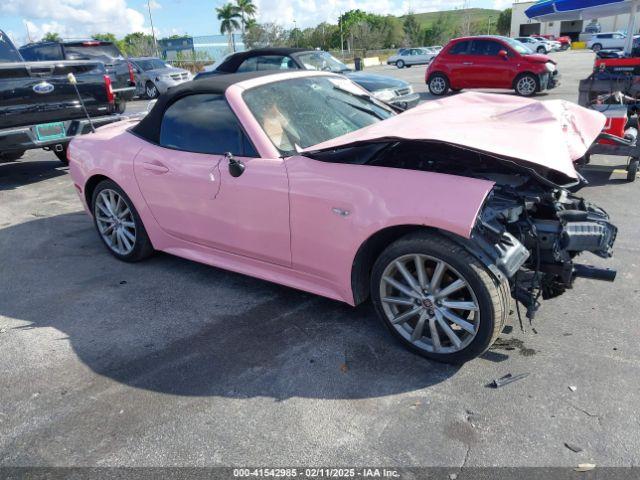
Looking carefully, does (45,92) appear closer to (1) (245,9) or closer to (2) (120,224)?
(2) (120,224)

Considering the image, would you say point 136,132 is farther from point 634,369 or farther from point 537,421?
point 634,369

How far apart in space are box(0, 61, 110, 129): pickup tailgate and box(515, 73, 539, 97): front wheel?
11.2 metres

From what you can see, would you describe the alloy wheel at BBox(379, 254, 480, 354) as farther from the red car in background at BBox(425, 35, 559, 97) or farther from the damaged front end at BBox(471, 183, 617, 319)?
the red car in background at BBox(425, 35, 559, 97)

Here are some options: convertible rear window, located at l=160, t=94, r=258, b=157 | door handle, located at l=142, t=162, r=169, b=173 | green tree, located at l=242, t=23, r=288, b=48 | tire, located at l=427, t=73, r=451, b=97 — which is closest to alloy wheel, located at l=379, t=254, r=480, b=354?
convertible rear window, located at l=160, t=94, r=258, b=157

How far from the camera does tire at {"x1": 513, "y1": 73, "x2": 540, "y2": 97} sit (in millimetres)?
14329

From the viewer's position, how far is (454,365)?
9.76ft

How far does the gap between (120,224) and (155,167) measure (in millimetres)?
890

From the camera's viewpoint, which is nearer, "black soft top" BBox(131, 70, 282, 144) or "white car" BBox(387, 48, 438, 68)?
"black soft top" BBox(131, 70, 282, 144)

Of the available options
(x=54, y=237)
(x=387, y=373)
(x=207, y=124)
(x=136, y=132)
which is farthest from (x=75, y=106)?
(x=387, y=373)

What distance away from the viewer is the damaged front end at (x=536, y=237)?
9.04ft

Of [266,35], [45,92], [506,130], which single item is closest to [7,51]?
[45,92]

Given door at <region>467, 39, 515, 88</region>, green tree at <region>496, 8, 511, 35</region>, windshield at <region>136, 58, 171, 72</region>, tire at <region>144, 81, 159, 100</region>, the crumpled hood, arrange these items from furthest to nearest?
green tree at <region>496, 8, 511, 35</region> < windshield at <region>136, 58, 171, 72</region> < tire at <region>144, 81, 159, 100</region> < door at <region>467, 39, 515, 88</region> < the crumpled hood

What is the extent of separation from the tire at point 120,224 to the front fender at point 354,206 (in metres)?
1.82

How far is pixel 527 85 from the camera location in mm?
14531
